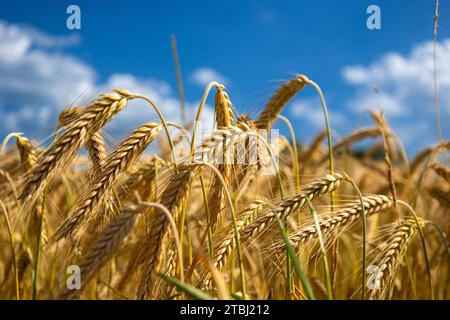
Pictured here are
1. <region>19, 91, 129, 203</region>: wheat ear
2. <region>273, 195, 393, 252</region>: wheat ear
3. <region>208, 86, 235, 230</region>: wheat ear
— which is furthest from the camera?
<region>208, 86, 235, 230</region>: wheat ear

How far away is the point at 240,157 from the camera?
80.4 inches

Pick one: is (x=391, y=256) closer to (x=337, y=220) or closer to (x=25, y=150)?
(x=337, y=220)

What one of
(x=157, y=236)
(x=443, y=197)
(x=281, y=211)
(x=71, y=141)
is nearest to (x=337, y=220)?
(x=281, y=211)

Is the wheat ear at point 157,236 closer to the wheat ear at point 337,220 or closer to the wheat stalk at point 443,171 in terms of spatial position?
the wheat ear at point 337,220

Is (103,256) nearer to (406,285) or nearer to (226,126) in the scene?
(226,126)

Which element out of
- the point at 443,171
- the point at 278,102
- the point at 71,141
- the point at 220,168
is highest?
the point at 278,102

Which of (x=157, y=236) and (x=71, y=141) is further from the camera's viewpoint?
(x=71, y=141)

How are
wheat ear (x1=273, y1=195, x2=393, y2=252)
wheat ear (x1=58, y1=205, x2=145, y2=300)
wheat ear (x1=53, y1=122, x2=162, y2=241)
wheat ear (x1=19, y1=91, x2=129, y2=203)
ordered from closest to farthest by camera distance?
wheat ear (x1=58, y1=205, x2=145, y2=300) → wheat ear (x1=19, y1=91, x2=129, y2=203) → wheat ear (x1=53, y1=122, x2=162, y2=241) → wheat ear (x1=273, y1=195, x2=393, y2=252)

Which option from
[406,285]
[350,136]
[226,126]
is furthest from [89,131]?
[350,136]

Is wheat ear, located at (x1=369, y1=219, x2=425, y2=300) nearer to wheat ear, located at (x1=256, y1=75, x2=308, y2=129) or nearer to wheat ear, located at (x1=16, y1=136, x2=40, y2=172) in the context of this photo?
wheat ear, located at (x1=256, y1=75, x2=308, y2=129)

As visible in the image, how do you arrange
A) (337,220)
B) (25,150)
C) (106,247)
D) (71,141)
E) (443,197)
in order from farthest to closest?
(443,197) → (25,150) → (337,220) → (71,141) → (106,247)

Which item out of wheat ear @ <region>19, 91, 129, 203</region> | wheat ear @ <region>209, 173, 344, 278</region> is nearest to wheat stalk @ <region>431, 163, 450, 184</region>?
wheat ear @ <region>209, 173, 344, 278</region>

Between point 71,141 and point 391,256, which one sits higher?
point 71,141

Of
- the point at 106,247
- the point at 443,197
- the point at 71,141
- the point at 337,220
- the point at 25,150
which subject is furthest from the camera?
the point at 443,197
